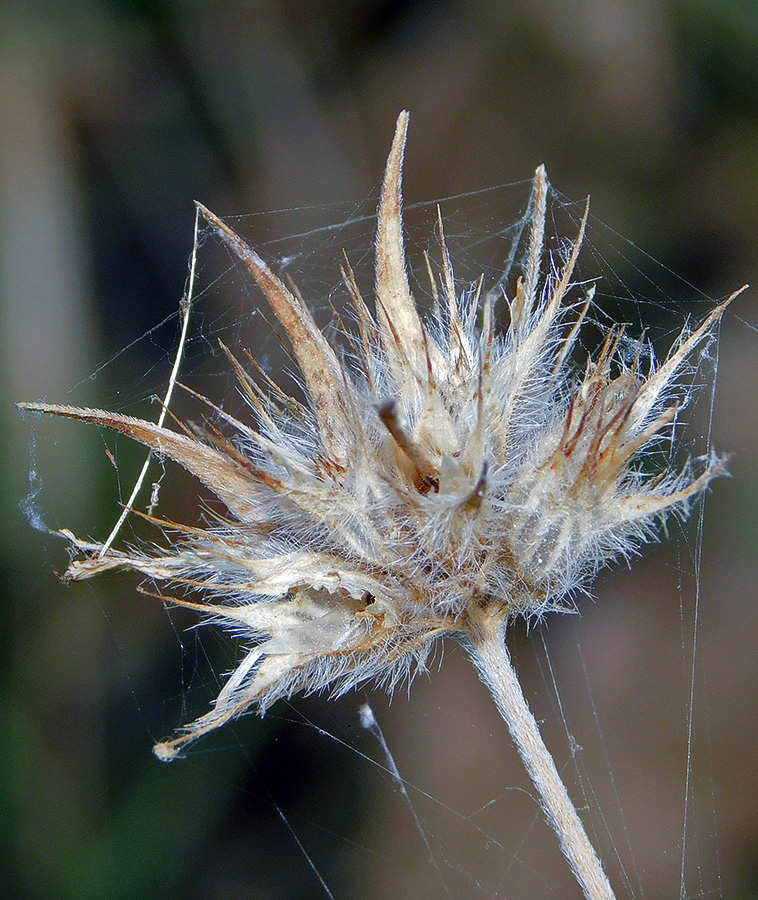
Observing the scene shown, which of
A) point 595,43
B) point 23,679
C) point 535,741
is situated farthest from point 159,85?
point 535,741

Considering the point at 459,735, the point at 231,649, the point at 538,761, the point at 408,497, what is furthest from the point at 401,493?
the point at 459,735

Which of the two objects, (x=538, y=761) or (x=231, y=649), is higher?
(x=538, y=761)

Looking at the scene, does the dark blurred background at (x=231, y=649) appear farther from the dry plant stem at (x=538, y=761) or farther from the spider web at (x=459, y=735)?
the dry plant stem at (x=538, y=761)

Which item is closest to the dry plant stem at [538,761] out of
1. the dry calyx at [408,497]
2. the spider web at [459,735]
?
the dry calyx at [408,497]

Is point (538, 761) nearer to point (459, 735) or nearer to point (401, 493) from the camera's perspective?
point (401, 493)

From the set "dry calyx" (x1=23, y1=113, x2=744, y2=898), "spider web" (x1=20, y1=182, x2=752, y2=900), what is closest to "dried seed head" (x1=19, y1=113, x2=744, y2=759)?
"dry calyx" (x1=23, y1=113, x2=744, y2=898)

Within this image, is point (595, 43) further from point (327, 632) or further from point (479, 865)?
point (479, 865)

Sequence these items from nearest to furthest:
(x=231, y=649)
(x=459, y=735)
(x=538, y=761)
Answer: (x=538, y=761) < (x=231, y=649) < (x=459, y=735)
